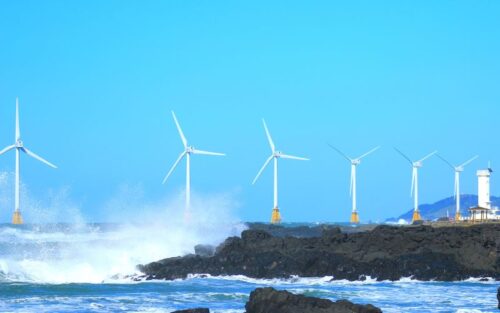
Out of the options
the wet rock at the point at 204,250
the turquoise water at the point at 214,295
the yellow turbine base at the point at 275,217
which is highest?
the yellow turbine base at the point at 275,217

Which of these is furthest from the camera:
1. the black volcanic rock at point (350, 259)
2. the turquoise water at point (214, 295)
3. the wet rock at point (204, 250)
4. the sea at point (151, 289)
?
the wet rock at point (204, 250)

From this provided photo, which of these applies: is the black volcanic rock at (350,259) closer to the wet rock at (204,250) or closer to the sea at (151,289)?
the sea at (151,289)

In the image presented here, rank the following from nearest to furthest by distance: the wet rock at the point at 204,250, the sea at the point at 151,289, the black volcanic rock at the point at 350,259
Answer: the sea at the point at 151,289, the black volcanic rock at the point at 350,259, the wet rock at the point at 204,250

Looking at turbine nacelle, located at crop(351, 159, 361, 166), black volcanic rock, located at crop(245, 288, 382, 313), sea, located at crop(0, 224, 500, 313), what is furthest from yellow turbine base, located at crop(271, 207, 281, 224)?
black volcanic rock, located at crop(245, 288, 382, 313)

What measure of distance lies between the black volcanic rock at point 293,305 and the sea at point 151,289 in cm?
509

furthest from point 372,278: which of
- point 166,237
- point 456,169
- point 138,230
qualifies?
point 456,169

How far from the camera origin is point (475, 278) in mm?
34406

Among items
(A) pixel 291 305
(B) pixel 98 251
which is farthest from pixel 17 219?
(A) pixel 291 305

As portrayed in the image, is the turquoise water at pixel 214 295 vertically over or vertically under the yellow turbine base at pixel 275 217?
under

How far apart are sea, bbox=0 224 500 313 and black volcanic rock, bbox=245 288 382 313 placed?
Result: 509cm

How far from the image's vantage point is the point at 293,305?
19.1 meters

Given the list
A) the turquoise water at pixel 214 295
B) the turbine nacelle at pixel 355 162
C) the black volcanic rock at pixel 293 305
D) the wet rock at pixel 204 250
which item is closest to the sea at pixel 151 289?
the turquoise water at pixel 214 295

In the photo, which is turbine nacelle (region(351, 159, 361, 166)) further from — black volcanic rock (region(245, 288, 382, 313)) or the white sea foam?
black volcanic rock (region(245, 288, 382, 313))

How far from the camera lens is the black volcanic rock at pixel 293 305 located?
735 inches
